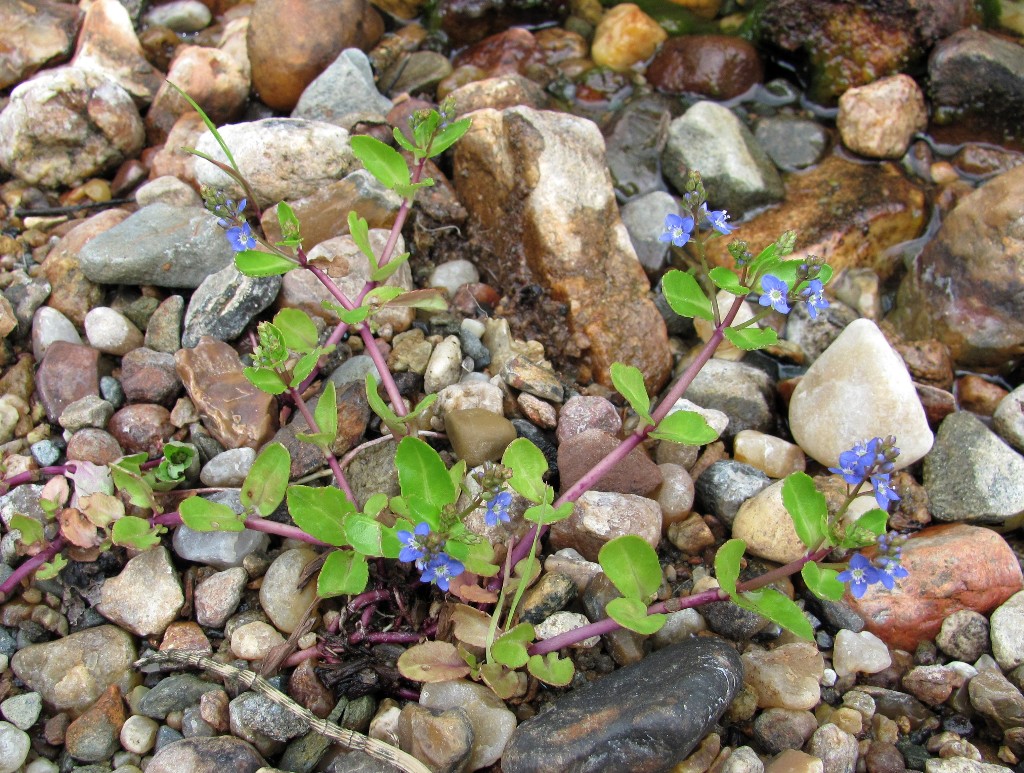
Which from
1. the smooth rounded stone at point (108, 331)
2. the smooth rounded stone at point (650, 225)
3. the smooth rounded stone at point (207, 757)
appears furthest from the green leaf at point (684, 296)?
the smooth rounded stone at point (108, 331)

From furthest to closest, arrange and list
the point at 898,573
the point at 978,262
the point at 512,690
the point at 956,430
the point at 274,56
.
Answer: the point at 274,56 < the point at 978,262 < the point at 956,430 < the point at 512,690 < the point at 898,573

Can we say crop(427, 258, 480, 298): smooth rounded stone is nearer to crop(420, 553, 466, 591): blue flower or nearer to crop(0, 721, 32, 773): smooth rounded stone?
crop(420, 553, 466, 591): blue flower

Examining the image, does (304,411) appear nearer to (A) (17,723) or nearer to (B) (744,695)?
(A) (17,723)

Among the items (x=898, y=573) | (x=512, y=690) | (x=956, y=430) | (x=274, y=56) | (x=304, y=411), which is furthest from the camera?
(x=274, y=56)

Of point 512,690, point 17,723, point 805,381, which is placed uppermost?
point 805,381

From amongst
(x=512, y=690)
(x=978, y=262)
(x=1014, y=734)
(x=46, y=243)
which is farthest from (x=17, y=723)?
(x=978, y=262)

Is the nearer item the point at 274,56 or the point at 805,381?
the point at 805,381
